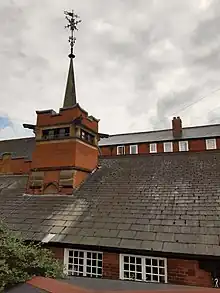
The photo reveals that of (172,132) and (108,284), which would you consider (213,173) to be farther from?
(172,132)

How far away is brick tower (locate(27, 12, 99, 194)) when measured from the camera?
12.8 m

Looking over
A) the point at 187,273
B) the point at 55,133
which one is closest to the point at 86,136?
the point at 55,133

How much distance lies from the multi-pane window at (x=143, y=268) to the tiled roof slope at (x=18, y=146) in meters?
23.5

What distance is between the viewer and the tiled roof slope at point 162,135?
3497 cm

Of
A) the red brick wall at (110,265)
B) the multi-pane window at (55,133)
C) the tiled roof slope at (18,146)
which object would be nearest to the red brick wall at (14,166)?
the multi-pane window at (55,133)

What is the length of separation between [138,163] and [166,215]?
5431mm

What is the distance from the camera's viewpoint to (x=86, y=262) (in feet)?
27.5

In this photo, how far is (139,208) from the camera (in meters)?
9.64

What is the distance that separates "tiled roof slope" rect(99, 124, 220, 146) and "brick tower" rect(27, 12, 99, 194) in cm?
2405

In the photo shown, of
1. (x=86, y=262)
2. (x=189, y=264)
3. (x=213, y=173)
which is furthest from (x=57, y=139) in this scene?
(x=189, y=264)

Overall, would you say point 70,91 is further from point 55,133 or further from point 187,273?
point 187,273

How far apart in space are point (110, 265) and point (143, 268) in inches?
44.2

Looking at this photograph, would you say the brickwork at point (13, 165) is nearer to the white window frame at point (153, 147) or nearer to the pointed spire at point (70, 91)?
the pointed spire at point (70, 91)

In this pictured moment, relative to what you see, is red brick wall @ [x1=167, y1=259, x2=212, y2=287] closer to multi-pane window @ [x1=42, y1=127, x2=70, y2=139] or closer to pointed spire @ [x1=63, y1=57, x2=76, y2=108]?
multi-pane window @ [x1=42, y1=127, x2=70, y2=139]
